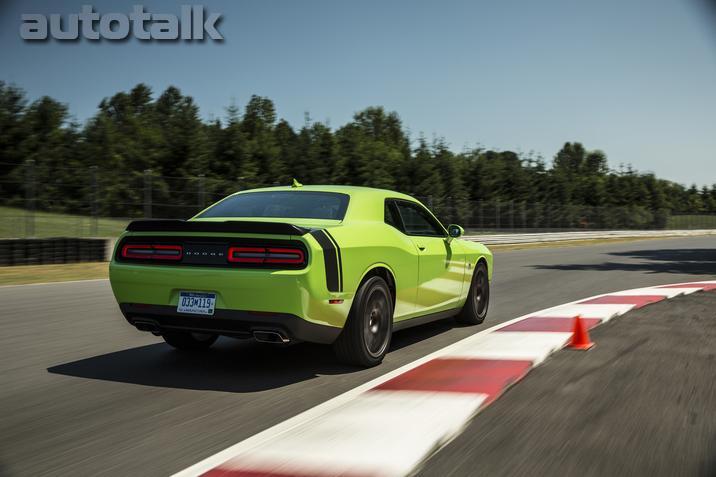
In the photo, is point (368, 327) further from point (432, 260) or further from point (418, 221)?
point (418, 221)

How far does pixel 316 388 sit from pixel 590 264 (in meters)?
16.8

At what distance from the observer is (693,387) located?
524 cm

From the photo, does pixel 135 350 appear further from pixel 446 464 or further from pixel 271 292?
pixel 446 464

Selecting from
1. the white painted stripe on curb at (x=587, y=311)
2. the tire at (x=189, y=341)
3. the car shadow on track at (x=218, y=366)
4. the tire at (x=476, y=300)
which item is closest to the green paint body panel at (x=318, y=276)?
the car shadow on track at (x=218, y=366)

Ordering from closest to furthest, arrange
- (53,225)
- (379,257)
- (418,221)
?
(379,257)
(418,221)
(53,225)

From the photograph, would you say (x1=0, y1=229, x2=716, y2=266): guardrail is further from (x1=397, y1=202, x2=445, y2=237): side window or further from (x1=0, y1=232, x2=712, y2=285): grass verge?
(x1=397, y1=202, x2=445, y2=237): side window

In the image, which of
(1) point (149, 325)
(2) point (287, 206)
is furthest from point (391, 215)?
(1) point (149, 325)

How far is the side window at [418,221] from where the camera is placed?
688 centimetres

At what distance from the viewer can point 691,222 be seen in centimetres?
7369

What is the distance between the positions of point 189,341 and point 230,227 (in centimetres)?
181

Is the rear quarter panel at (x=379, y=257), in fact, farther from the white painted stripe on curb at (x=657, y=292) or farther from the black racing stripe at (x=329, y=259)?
the white painted stripe on curb at (x=657, y=292)

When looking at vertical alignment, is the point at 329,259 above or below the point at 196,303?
above

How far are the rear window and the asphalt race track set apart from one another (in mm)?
1270

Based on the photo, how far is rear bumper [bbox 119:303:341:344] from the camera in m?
5.09
